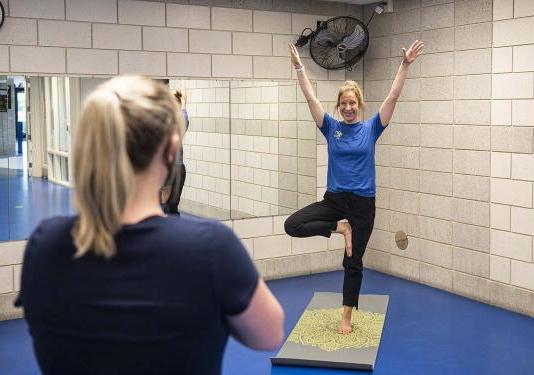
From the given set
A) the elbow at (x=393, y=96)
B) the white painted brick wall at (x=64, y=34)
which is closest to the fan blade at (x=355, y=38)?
the elbow at (x=393, y=96)

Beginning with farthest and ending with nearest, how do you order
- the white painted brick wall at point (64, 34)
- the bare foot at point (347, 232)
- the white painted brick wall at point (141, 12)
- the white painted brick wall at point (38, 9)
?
the white painted brick wall at point (141, 12) → the white painted brick wall at point (64, 34) → the white painted brick wall at point (38, 9) → the bare foot at point (347, 232)

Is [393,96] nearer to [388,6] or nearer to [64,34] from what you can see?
[388,6]

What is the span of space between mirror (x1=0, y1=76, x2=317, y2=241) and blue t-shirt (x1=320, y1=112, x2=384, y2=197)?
1708mm

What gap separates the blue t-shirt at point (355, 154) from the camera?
15.2ft

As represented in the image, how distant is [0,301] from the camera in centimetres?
527

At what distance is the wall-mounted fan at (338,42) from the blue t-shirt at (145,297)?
17.5ft

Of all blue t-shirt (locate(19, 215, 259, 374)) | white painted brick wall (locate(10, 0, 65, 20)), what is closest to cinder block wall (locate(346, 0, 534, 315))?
white painted brick wall (locate(10, 0, 65, 20))

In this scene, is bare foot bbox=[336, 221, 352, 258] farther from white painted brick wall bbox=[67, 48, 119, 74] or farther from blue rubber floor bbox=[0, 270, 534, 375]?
white painted brick wall bbox=[67, 48, 119, 74]

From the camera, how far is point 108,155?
3.68 ft

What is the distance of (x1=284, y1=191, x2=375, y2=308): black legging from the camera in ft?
15.4

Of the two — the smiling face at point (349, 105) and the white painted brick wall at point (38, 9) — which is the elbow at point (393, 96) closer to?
the smiling face at point (349, 105)

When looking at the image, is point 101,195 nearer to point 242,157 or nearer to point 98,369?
point 98,369

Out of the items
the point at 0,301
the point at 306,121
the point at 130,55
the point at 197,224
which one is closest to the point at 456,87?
the point at 306,121

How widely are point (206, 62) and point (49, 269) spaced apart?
4.98 meters
